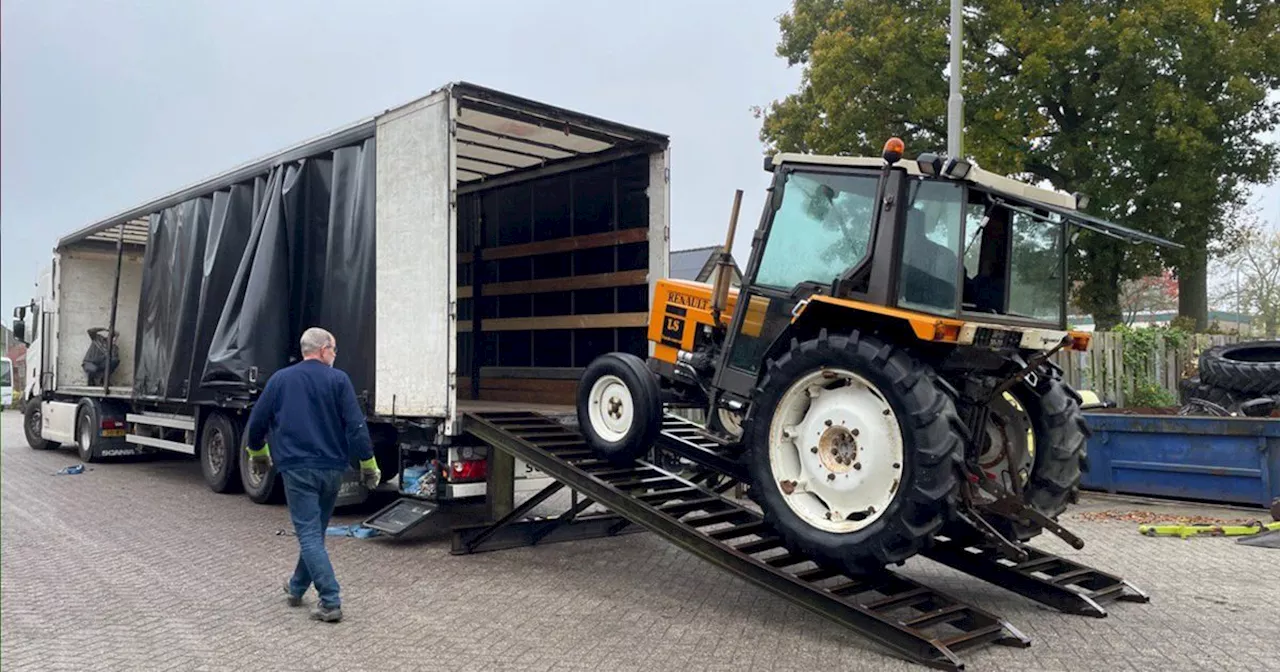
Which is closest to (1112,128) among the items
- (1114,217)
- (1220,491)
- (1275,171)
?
(1114,217)

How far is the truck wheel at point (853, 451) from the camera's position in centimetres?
520

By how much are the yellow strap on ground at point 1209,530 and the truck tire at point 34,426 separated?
17.1m

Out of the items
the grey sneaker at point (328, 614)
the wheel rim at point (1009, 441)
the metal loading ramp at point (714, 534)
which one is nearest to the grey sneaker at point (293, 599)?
the grey sneaker at point (328, 614)

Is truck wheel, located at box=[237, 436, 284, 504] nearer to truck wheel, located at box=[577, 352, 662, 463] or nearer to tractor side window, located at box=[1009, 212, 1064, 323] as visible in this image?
truck wheel, located at box=[577, 352, 662, 463]

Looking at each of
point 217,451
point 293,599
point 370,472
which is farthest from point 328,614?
point 217,451

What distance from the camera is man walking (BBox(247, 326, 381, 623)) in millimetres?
5953

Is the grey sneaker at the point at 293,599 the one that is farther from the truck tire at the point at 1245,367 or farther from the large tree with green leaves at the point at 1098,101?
the large tree with green leaves at the point at 1098,101

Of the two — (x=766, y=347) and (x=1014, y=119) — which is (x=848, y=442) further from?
(x=1014, y=119)

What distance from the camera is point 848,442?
562 cm

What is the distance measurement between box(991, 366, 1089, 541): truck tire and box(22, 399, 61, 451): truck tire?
1662cm

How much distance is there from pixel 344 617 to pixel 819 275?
12.1ft

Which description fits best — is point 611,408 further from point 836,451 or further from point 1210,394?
point 1210,394

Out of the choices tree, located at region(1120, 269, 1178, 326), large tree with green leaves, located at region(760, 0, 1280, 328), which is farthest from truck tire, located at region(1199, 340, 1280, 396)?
tree, located at region(1120, 269, 1178, 326)

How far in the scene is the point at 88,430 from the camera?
14141mm
